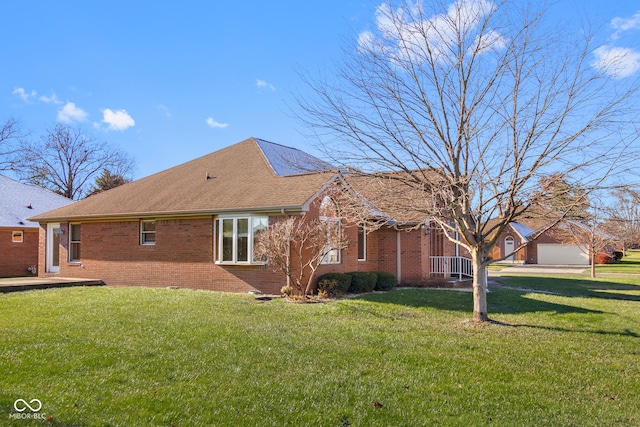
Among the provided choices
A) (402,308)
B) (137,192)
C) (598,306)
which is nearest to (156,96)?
(137,192)

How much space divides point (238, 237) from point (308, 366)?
9.41 meters

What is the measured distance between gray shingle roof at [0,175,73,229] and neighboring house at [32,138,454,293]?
4.87 m

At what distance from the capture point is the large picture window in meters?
15.6

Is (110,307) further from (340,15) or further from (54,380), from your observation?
(340,15)

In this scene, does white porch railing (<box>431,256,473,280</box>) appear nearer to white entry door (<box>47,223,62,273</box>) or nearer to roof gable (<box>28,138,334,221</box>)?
roof gable (<box>28,138,334,221</box>)

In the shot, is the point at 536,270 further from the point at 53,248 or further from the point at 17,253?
the point at 17,253

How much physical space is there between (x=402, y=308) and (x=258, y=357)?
20.8 ft

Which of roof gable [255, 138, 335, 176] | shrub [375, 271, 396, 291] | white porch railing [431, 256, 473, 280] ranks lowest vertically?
shrub [375, 271, 396, 291]

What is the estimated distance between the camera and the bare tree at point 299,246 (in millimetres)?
14070

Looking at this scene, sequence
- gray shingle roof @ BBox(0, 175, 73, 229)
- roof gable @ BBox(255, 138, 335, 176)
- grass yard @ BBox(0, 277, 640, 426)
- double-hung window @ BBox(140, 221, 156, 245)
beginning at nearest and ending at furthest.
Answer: grass yard @ BBox(0, 277, 640, 426) → double-hung window @ BBox(140, 221, 156, 245) → roof gable @ BBox(255, 138, 335, 176) → gray shingle roof @ BBox(0, 175, 73, 229)

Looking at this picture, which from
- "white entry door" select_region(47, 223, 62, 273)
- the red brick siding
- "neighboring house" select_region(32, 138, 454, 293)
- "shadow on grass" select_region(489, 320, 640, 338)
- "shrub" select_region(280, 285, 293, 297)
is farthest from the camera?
"white entry door" select_region(47, 223, 62, 273)

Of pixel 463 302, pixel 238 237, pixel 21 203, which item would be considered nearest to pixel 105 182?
pixel 21 203

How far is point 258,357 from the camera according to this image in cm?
741

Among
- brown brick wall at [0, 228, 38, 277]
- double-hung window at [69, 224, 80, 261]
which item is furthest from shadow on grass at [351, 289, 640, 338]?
brown brick wall at [0, 228, 38, 277]
